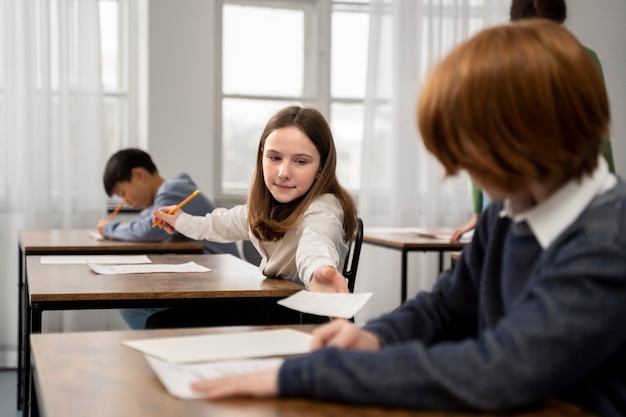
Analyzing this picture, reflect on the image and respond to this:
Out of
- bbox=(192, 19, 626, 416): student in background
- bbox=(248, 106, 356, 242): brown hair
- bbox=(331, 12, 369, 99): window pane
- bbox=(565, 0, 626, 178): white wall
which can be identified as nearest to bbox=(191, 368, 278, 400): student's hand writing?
bbox=(192, 19, 626, 416): student in background

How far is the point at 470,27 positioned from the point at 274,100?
52.3 inches

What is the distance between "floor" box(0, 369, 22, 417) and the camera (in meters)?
3.36

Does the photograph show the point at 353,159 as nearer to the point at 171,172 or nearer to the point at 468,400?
the point at 171,172

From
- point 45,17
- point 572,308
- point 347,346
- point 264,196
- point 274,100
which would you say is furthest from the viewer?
point 274,100

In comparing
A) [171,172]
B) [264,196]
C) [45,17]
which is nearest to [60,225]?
[171,172]

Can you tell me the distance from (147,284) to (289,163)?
542 mm

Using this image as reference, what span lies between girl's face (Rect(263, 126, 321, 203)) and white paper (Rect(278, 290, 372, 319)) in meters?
0.80

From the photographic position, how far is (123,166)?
3639mm

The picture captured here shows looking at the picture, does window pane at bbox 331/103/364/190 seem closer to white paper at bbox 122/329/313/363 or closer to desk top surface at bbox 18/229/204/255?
desk top surface at bbox 18/229/204/255

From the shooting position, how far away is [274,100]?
4.99 meters

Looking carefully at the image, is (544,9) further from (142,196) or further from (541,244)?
(142,196)

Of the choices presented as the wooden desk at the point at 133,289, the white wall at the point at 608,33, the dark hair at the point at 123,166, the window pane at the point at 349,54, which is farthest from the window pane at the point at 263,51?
the wooden desk at the point at 133,289

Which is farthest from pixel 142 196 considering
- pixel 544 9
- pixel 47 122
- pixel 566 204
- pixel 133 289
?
pixel 566 204

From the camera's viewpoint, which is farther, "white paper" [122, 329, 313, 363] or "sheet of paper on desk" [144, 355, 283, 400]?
"white paper" [122, 329, 313, 363]
